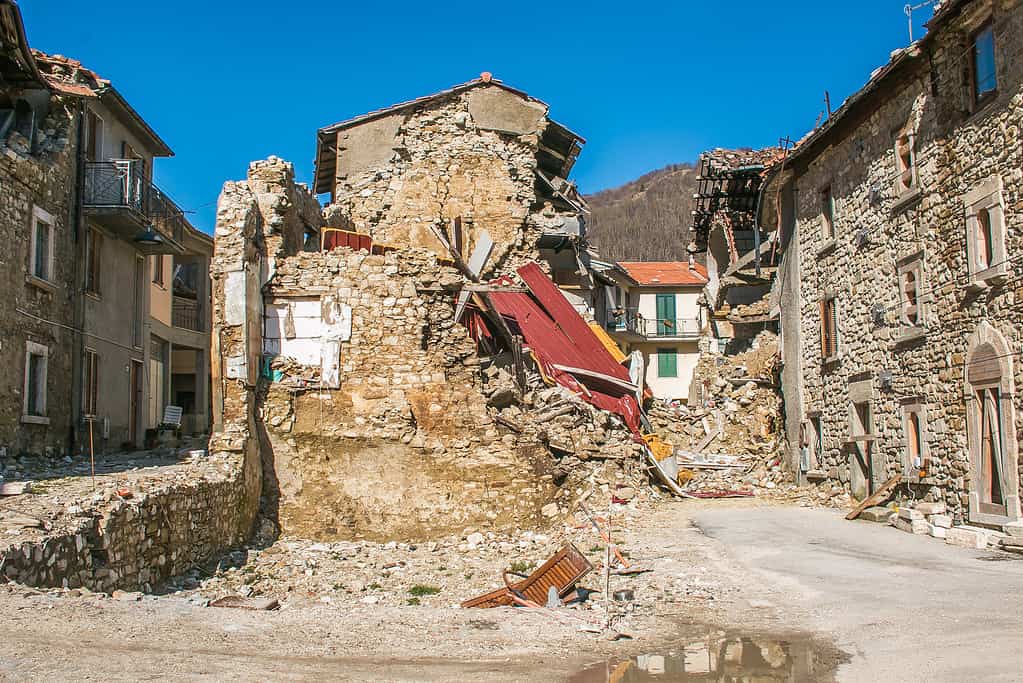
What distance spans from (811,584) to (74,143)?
1534 centimetres

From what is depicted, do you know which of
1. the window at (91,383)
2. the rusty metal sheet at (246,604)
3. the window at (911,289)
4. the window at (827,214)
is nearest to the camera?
the rusty metal sheet at (246,604)

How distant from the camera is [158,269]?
2616 cm

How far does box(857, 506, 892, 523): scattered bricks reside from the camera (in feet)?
52.7

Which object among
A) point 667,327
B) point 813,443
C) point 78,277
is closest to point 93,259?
point 78,277

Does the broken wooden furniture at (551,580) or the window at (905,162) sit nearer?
the broken wooden furniture at (551,580)

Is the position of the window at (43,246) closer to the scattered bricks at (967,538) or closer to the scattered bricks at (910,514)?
the scattered bricks at (910,514)

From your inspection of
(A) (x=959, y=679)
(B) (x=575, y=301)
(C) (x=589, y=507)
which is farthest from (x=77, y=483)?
(B) (x=575, y=301)

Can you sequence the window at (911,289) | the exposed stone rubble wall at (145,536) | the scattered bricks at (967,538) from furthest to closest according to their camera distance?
the window at (911,289), the scattered bricks at (967,538), the exposed stone rubble wall at (145,536)

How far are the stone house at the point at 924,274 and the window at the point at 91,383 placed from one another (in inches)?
585

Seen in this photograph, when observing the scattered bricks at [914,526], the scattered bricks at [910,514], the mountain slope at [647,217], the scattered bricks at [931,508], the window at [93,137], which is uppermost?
the mountain slope at [647,217]

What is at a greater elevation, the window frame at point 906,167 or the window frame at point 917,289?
the window frame at point 906,167

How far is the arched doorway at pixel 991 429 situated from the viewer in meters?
13.6

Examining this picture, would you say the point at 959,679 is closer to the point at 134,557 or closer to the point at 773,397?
the point at 134,557

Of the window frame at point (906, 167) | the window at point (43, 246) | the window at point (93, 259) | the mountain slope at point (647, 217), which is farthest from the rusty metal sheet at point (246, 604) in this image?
the mountain slope at point (647, 217)
